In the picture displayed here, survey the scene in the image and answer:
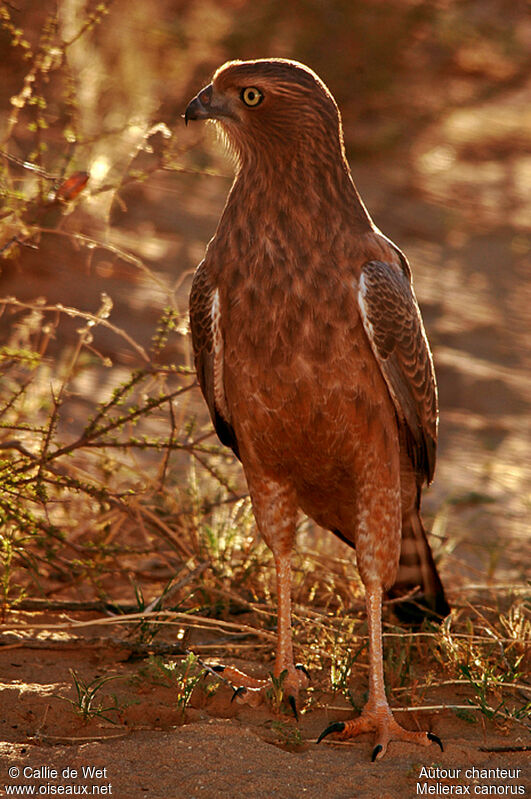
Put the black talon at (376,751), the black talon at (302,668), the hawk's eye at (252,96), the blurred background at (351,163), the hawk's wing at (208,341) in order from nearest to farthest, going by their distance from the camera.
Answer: the black talon at (376,751), the hawk's eye at (252,96), the hawk's wing at (208,341), the black talon at (302,668), the blurred background at (351,163)

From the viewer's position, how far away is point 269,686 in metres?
3.76

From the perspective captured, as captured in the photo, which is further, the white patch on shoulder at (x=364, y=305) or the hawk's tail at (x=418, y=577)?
the hawk's tail at (x=418, y=577)

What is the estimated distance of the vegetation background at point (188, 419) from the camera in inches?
143

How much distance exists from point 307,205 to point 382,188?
354 inches

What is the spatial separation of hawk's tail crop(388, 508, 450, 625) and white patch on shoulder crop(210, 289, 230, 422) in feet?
3.39

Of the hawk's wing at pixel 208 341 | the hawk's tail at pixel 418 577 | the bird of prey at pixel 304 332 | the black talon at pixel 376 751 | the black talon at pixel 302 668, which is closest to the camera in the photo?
the black talon at pixel 376 751

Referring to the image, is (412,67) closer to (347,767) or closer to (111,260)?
(111,260)

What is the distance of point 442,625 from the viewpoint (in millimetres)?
4109

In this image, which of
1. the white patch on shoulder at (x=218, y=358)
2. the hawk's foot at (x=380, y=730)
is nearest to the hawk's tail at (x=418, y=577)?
the hawk's foot at (x=380, y=730)

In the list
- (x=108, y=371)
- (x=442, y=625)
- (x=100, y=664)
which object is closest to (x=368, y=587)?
(x=442, y=625)

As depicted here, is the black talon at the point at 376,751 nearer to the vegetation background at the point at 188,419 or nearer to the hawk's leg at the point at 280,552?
the vegetation background at the point at 188,419

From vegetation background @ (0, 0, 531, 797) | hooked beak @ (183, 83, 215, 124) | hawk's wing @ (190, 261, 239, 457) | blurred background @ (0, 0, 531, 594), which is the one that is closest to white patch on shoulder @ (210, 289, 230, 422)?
hawk's wing @ (190, 261, 239, 457)

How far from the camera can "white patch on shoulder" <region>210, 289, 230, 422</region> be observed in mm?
3818

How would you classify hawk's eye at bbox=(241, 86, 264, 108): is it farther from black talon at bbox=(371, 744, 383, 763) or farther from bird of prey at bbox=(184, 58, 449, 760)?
black talon at bbox=(371, 744, 383, 763)
